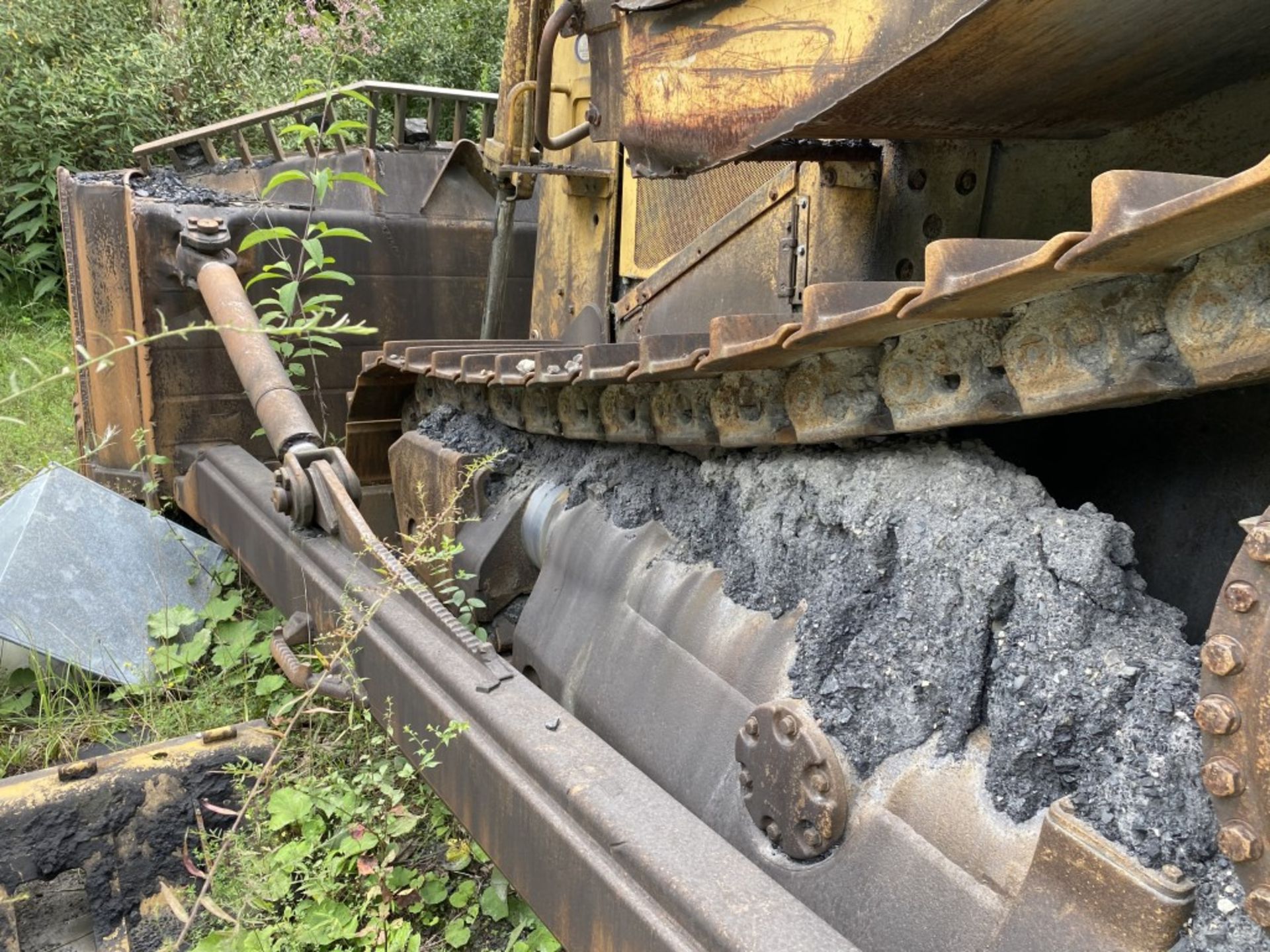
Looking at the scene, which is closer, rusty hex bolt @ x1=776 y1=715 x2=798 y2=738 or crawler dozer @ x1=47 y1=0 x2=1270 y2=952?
crawler dozer @ x1=47 y1=0 x2=1270 y2=952

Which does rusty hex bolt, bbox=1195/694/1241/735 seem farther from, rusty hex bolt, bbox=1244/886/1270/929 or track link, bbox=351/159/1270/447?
track link, bbox=351/159/1270/447

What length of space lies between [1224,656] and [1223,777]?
0.12 m

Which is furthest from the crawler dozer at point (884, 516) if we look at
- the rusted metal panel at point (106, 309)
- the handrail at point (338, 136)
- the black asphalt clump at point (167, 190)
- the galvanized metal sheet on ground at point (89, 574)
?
the handrail at point (338, 136)

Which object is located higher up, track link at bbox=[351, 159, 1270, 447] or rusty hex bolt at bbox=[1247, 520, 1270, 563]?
track link at bbox=[351, 159, 1270, 447]

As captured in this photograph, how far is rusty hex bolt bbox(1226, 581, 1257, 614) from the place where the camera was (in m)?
0.99

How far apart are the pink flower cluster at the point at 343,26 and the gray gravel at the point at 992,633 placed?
37.3 ft

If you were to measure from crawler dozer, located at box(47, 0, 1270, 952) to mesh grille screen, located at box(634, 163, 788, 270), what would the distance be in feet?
0.06

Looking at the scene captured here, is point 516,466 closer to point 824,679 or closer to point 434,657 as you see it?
point 434,657

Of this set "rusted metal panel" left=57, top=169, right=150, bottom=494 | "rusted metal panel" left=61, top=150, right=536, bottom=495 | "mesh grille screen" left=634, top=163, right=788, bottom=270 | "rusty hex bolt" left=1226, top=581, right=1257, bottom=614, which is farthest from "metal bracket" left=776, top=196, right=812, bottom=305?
"rusted metal panel" left=57, top=169, right=150, bottom=494

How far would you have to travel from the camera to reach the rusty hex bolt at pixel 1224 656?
39.4 inches

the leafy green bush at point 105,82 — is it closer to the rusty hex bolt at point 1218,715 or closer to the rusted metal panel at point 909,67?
the rusted metal panel at point 909,67

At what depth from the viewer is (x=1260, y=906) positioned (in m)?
1.00

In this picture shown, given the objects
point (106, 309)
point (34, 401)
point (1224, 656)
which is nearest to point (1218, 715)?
point (1224, 656)

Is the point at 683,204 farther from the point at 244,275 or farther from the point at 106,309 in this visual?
the point at 106,309
